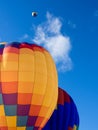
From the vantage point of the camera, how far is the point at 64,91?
32812 millimetres

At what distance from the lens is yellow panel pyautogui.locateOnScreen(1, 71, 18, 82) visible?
25.3 m

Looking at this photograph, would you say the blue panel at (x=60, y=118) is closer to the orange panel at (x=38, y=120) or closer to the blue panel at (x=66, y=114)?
the blue panel at (x=66, y=114)

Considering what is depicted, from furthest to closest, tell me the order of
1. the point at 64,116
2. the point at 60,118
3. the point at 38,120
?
the point at 64,116
the point at 60,118
the point at 38,120

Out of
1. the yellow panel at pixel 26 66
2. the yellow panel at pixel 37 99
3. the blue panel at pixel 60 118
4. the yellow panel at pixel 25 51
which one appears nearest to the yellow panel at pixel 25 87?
the yellow panel at pixel 37 99

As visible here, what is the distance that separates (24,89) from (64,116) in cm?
665

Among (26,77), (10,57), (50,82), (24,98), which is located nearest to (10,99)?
(24,98)

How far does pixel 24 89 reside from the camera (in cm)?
2527

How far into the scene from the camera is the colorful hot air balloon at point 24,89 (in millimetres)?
25188

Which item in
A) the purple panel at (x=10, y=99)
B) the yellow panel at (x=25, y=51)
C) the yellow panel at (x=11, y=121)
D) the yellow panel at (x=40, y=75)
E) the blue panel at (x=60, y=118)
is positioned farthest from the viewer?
the blue panel at (x=60, y=118)

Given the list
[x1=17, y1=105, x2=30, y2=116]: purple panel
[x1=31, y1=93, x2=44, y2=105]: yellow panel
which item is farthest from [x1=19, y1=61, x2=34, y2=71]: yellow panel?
[x1=17, y1=105, x2=30, y2=116]: purple panel

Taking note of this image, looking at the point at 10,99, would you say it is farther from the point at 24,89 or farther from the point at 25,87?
the point at 25,87

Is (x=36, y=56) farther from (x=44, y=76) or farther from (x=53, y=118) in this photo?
(x=53, y=118)

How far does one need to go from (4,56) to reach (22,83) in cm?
196

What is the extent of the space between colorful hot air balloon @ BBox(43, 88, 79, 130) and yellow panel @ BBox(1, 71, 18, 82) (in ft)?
21.2
